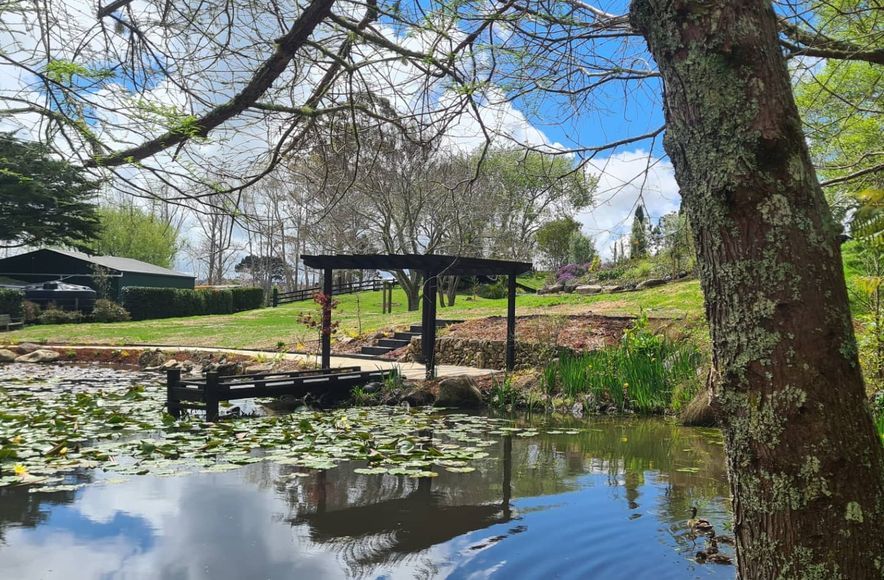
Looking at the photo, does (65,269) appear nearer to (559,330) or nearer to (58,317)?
(58,317)

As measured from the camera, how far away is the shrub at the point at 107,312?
26.5 meters

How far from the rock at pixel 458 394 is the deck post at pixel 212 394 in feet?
10.8

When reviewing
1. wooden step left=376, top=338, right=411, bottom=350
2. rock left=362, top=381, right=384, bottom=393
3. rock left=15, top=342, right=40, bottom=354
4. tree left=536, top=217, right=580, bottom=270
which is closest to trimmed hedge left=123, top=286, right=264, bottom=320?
rock left=15, top=342, right=40, bottom=354

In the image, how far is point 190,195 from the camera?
12.0 ft

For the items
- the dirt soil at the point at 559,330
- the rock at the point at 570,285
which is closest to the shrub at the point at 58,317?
the dirt soil at the point at 559,330

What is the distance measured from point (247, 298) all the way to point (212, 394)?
26.7 m

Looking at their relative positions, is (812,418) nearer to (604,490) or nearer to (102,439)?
(604,490)

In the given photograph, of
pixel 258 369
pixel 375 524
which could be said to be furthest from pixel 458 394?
pixel 375 524

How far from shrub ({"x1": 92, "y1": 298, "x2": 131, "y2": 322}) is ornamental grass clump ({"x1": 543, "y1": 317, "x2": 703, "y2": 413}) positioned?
20904mm

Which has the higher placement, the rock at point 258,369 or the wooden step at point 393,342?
the wooden step at point 393,342

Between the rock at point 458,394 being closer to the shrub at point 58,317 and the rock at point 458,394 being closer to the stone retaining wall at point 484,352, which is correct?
the stone retaining wall at point 484,352

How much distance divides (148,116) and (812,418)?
309cm

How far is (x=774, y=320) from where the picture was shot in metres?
1.51

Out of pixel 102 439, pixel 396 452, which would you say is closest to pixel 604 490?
pixel 396 452
